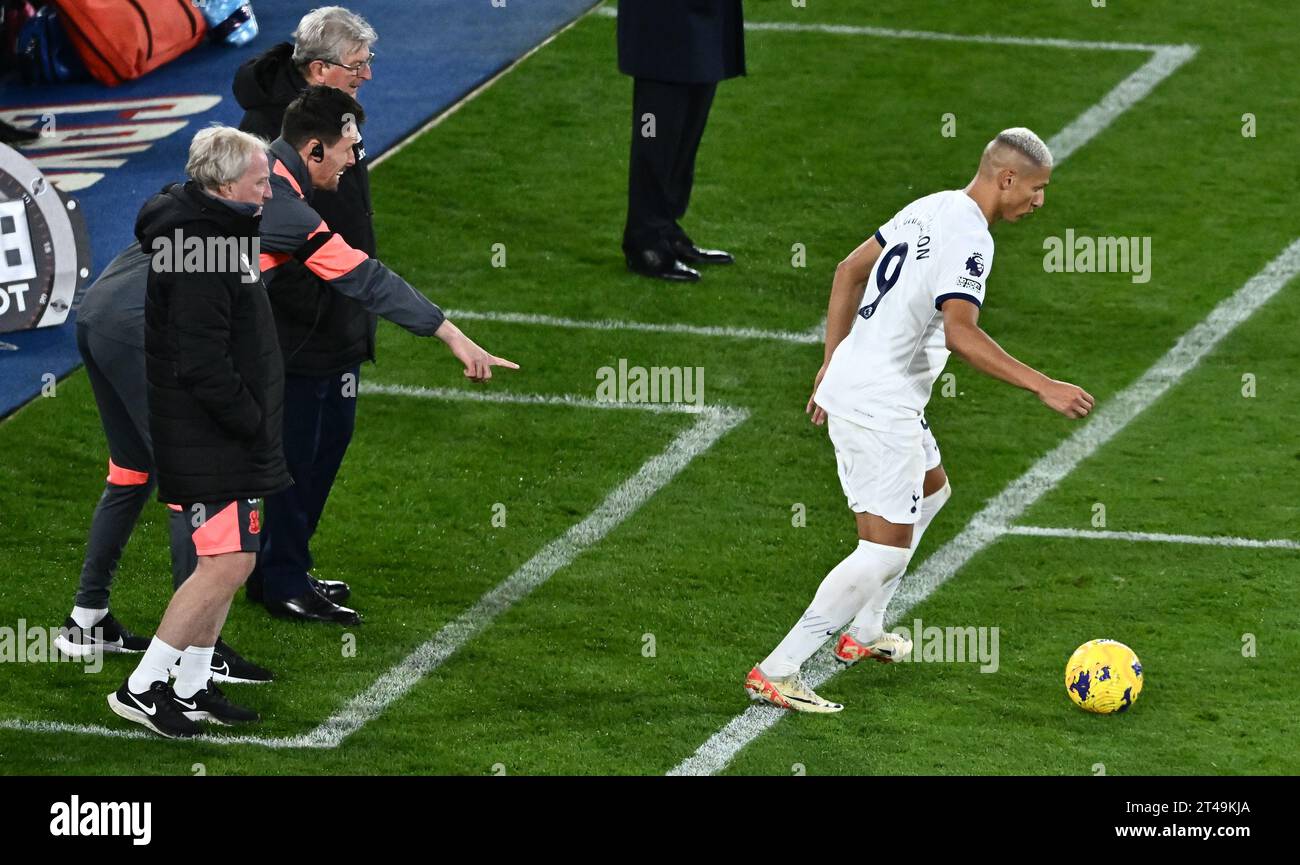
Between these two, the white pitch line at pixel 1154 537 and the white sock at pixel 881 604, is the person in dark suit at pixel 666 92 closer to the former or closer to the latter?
the white pitch line at pixel 1154 537

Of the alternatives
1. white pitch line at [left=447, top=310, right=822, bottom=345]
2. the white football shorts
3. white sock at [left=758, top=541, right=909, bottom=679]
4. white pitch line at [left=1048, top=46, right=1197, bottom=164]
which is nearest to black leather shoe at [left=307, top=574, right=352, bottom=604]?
white sock at [left=758, top=541, right=909, bottom=679]

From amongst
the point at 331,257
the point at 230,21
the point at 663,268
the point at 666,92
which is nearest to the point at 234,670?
the point at 331,257

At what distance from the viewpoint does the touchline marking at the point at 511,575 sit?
7785mm

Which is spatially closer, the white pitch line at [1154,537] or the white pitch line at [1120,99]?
the white pitch line at [1154,537]

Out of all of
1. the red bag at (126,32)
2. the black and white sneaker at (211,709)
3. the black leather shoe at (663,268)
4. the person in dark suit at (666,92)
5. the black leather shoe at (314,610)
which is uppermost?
the red bag at (126,32)

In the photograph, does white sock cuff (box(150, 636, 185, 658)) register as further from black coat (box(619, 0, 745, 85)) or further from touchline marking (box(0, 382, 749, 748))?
black coat (box(619, 0, 745, 85))

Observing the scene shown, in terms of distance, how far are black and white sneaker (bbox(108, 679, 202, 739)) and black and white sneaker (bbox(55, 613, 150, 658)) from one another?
73cm

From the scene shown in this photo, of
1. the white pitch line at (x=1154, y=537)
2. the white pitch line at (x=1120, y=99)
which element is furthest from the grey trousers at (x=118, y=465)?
the white pitch line at (x=1120, y=99)

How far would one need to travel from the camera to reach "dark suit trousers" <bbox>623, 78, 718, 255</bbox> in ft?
39.0

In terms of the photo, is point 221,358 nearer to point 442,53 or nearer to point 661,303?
point 661,303

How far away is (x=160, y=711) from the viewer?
764 centimetres

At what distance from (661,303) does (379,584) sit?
329 cm

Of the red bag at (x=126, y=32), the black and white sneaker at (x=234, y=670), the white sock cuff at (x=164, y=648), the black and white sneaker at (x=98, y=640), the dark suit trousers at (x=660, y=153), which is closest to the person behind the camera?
the white sock cuff at (x=164, y=648)
